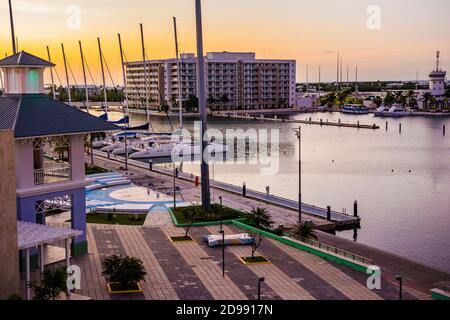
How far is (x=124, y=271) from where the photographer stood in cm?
2509

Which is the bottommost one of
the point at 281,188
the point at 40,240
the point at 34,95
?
the point at 281,188

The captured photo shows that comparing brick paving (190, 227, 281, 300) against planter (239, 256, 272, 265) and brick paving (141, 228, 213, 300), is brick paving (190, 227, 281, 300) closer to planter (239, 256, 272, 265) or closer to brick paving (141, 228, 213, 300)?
planter (239, 256, 272, 265)

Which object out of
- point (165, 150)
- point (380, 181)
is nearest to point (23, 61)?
point (380, 181)

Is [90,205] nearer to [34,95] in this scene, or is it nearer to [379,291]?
[34,95]

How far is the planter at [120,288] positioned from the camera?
25.2m

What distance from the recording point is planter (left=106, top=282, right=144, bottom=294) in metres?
25.2

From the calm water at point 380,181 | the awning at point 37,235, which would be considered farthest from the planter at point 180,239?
the calm water at point 380,181

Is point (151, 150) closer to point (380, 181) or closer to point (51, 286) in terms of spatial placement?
point (380, 181)

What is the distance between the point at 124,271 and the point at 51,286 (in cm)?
374

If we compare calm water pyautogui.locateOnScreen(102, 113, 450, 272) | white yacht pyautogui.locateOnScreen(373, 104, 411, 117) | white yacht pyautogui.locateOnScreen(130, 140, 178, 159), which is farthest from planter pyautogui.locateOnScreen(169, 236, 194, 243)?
white yacht pyautogui.locateOnScreen(373, 104, 411, 117)
